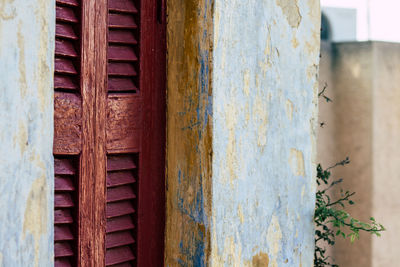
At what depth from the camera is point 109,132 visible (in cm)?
227

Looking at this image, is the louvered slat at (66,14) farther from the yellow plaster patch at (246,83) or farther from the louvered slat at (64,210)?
the yellow plaster patch at (246,83)

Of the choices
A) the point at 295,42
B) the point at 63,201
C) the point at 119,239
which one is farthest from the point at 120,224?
the point at 295,42

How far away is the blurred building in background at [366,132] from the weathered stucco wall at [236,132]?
263cm

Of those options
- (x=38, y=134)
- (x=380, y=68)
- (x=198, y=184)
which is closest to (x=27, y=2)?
(x=38, y=134)

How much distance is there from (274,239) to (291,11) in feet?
2.97

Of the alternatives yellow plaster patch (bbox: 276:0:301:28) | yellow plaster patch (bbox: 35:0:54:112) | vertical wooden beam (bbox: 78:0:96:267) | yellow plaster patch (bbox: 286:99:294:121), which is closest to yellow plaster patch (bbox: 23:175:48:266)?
yellow plaster patch (bbox: 35:0:54:112)

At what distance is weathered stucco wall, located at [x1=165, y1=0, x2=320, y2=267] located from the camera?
7.56 ft

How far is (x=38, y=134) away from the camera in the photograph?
6.01ft

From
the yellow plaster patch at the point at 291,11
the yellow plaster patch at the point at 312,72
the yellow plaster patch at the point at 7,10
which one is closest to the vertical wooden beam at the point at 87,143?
the yellow plaster patch at the point at 7,10

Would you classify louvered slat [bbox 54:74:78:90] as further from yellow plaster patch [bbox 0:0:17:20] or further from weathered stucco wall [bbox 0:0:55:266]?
yellow plaster patch [bbox 0:0:17:20]

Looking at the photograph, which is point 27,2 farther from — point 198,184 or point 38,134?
point 198,184

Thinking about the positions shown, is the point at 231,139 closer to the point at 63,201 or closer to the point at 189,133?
the point at 189,133

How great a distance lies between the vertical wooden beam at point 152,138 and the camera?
237 centimetres

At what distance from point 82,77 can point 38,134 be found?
0.39 m
